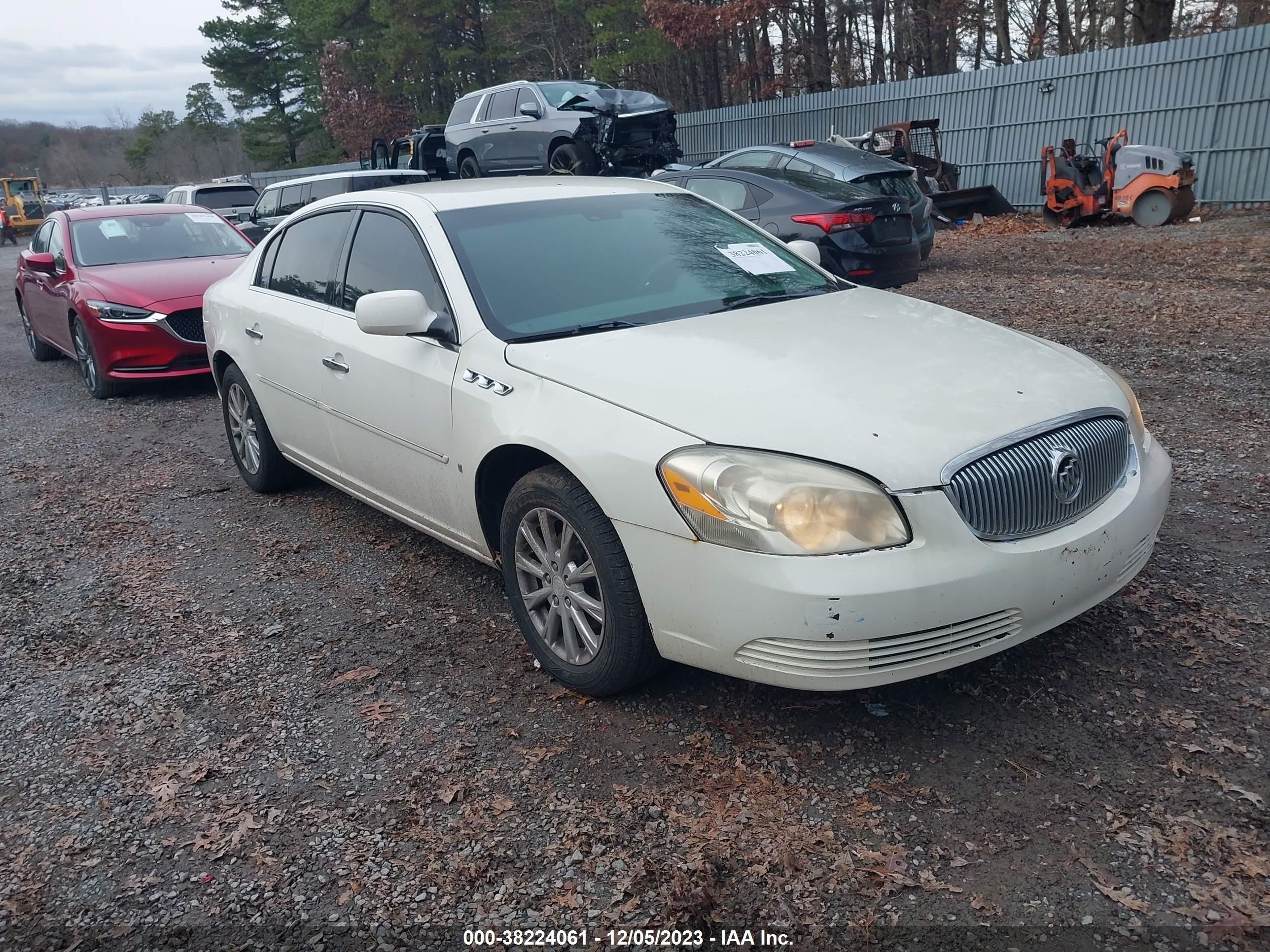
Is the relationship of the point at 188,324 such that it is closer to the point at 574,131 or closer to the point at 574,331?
the point at 574,331

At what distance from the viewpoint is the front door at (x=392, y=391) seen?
3.77 meters

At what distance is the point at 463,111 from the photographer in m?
17.2

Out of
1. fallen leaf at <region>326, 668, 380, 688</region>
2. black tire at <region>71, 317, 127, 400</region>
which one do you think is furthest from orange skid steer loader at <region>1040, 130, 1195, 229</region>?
fallen leaf at <region>326, 668, 380, 688</region>

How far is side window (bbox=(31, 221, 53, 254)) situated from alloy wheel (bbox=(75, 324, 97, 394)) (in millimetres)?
1774

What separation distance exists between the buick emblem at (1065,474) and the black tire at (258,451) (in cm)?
393

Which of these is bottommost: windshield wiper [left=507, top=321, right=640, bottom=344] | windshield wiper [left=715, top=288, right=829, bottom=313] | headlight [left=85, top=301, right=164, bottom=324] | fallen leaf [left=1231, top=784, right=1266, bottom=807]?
fallen leaf [left=1231, top=784, right=1266, bottom=807]

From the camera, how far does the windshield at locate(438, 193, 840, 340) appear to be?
372 cm

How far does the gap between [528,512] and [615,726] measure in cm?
75

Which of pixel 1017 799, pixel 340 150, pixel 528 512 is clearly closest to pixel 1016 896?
pixel 1017 799

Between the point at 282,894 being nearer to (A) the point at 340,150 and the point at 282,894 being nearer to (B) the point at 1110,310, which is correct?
(B) the point at 1110,310

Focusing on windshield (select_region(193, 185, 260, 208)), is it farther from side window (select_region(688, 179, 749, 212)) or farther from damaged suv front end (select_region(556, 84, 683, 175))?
side window (select_region(688, 179, 749, 212))

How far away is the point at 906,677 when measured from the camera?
2.75 meters

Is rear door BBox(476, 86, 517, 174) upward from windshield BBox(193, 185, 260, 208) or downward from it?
upward

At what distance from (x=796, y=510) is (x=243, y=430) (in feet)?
13.2
